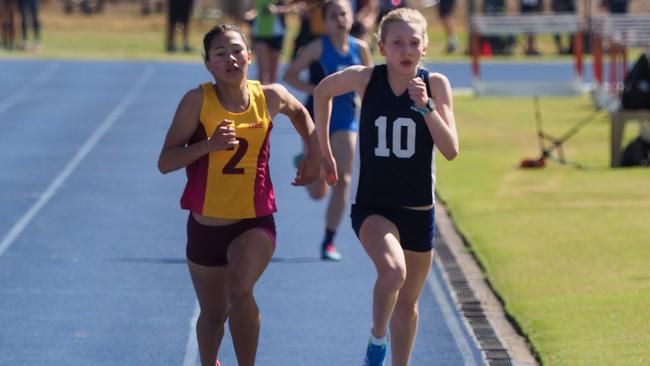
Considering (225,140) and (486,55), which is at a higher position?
(225,140)

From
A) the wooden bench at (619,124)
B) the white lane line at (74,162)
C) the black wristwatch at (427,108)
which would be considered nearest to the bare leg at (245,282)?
the black wristwatch at (427,108)

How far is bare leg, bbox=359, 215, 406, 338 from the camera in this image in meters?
7.05

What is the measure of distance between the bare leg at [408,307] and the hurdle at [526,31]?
1860cm

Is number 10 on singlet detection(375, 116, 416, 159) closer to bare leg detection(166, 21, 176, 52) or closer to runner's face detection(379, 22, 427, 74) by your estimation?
runner's face detection(379, 22, 427, 74)

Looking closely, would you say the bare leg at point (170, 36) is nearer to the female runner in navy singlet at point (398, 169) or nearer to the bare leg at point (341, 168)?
the bare leg at point (341, 168)

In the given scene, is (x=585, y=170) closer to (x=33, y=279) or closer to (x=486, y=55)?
(x=33, y=279)

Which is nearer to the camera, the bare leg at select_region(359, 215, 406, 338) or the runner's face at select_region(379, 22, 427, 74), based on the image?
the bare leg at select_region(359, 215, 406, 338)

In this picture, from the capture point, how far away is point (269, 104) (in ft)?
24.0

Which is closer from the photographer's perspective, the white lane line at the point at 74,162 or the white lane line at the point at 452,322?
the white lane line at the point at 452,322

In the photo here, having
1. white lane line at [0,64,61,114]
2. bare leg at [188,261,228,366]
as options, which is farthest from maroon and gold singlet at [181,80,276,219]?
white lane line at [0,64,61,114]

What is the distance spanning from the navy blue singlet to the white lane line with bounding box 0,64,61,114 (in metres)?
16.4

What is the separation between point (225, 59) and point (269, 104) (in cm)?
37

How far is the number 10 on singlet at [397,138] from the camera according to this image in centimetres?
721

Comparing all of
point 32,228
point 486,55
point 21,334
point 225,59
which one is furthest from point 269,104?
point 486,55
